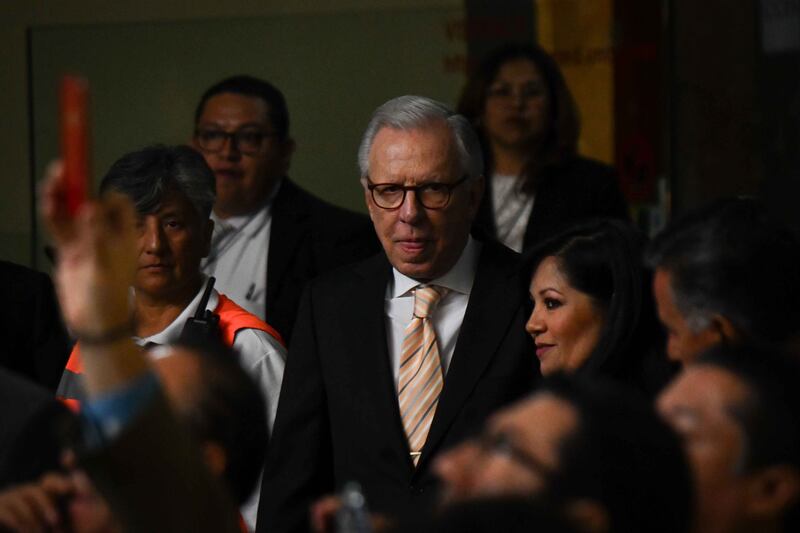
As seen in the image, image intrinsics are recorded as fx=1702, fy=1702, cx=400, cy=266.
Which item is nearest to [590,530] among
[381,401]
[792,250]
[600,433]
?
[600,433]

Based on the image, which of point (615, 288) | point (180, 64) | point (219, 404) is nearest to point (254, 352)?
point (615, 288)

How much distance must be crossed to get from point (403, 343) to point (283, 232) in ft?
3.95

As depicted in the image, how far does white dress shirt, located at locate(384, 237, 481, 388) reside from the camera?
14.5 ft

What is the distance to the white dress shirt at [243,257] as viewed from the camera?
5.41 m

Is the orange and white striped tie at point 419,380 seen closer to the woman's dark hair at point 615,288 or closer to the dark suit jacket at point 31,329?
the woman's dark hair at point 615,288

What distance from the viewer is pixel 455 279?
452cm

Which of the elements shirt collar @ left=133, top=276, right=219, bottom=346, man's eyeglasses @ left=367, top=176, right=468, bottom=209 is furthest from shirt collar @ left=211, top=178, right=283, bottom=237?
man's eyeglasses @ left=367, top=176, right=468, bottom=209

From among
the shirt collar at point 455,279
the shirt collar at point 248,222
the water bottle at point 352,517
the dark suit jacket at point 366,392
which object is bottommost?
the dark suit jacket at point 366,392

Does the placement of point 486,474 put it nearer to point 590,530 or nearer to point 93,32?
point 590,530

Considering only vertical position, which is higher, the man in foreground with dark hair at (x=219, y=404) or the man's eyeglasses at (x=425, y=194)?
the man's eyeglasses at (x=425, y=194)

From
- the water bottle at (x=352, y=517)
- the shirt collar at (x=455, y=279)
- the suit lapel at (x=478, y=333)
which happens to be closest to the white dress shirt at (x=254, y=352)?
the shirt collar at (x=455, y=279)

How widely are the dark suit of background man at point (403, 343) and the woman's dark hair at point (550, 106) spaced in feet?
3.04

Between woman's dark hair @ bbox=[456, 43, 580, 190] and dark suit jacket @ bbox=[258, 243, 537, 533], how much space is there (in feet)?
3.45

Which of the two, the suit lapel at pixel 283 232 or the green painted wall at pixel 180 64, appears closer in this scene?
the suit lapel at pixel 283 232
